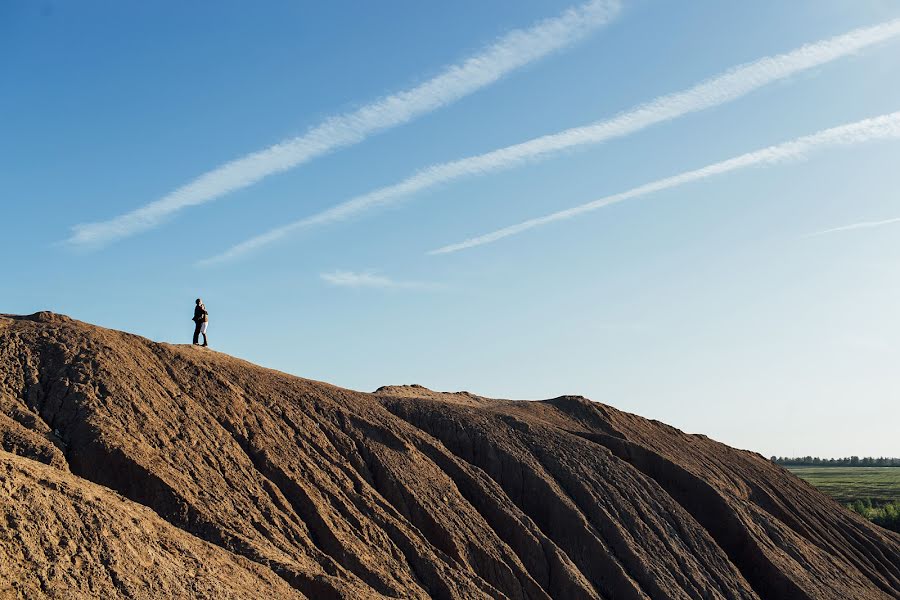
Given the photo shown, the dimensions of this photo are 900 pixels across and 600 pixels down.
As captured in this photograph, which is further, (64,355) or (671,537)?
(671,537)

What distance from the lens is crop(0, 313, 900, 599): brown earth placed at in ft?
54.8

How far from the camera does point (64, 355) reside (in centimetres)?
2367

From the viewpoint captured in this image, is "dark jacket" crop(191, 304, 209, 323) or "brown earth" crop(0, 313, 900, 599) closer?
"brown earth" crop(0, 313, 900, 599)

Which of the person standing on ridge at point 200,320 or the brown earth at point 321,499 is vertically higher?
the person standing on ridge at point 200,320

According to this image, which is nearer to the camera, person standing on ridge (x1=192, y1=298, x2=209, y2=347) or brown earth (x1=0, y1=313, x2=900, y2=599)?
brown earth (x1=0, y1=313, x2=900, y2=599)

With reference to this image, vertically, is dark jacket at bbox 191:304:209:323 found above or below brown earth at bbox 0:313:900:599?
above

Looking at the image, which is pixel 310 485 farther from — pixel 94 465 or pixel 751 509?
pixel 751 509

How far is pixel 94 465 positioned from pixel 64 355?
4850 mm

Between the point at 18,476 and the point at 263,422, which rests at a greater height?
the point at 263,422

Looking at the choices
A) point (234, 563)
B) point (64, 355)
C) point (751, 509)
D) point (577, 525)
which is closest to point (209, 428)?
point (64, 355)

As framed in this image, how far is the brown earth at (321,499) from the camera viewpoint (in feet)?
54.8

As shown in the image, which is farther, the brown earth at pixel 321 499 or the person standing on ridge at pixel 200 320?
the person standing on ridge at pixel 200 320

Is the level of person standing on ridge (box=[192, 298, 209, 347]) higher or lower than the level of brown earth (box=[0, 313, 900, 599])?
higher

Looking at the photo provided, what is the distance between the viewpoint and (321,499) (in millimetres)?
23875
